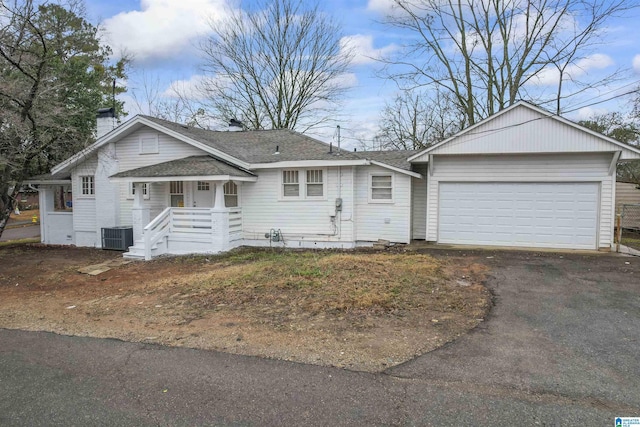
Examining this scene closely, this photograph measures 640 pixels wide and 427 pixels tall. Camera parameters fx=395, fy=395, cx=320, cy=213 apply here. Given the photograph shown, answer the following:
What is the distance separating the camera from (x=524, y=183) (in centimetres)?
1230

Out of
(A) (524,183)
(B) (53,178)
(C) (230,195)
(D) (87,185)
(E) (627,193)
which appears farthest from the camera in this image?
(E) (627,193)

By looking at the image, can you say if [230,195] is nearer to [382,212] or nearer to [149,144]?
[149,144]

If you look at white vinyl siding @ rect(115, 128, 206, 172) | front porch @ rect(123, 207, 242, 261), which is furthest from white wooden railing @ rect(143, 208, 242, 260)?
white vinyl siding @ rect(115, 128, 206, 172)

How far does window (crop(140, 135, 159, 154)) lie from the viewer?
14.0 metres

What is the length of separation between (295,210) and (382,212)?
2855 millimetres

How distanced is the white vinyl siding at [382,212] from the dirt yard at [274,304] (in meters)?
2.03

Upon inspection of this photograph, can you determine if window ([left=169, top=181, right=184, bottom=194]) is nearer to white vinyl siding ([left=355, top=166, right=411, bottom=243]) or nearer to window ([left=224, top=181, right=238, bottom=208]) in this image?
window ([left=224, top=181, right=238, bottom=208])

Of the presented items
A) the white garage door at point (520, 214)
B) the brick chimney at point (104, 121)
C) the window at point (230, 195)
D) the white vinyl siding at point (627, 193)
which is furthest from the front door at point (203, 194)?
the white vinyl siding at point (627, 193)

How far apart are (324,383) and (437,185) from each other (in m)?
10.4

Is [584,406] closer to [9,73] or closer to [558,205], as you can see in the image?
[558,205]

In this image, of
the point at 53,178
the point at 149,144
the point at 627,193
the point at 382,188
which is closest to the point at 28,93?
the point at 149,144

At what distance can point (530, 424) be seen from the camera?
9.78 ft

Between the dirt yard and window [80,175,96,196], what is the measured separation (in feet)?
16.3

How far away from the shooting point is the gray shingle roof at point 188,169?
1199 centimetres
